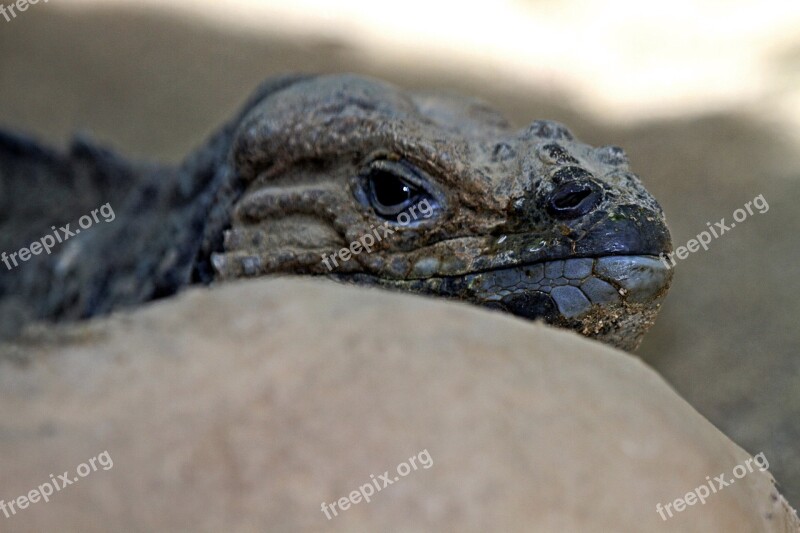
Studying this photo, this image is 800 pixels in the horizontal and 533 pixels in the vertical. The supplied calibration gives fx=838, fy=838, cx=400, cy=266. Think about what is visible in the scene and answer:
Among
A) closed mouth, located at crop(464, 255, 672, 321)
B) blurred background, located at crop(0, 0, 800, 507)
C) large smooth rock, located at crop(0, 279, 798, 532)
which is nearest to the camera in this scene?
large smooth rock, located at crop(0, 279, 798, 532)

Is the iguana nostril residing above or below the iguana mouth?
above

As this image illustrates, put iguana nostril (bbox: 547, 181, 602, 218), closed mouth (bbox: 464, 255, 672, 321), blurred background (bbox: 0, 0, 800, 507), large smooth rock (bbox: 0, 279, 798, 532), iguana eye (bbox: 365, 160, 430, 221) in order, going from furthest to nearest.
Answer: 1. blurred background (bbox: 0, 0, 800, 507)
2. iguana eye (bbox: 365, 160, 430, 221)
3. iguana nostril (bbox: 547, 181, 602, 218)
4. closed mouth (bbox: 464, 255, 672, 321)
5. large smooth rock (bbox: 0, 279, 798, 532)

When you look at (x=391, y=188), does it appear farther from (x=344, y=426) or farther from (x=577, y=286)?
(x=344, y=426)

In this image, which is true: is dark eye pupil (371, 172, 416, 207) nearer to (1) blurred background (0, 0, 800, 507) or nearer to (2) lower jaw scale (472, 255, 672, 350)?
(2) lower jaw scale (472, 255, 672, 350)

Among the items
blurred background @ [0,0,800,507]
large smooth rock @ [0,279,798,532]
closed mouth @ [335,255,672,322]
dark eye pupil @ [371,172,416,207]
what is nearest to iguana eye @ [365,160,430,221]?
dark eye pupil @ [371,172,416,207]

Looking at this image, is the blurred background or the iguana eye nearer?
the iguana eye

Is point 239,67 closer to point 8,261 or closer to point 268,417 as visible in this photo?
point 8,261

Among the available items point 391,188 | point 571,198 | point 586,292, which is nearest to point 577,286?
point 586,292
